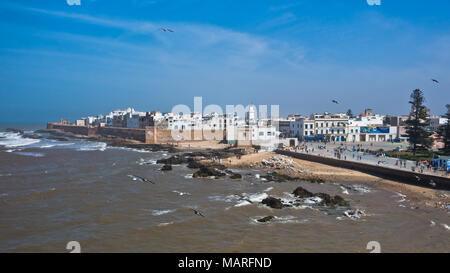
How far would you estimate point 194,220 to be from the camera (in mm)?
13844

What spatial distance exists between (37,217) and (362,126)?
165ft

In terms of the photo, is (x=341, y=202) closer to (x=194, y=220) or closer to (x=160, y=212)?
(x=194, y=220)

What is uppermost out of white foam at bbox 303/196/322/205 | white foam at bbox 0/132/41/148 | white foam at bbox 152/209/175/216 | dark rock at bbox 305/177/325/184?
white foam at bbox 0/132/41/148

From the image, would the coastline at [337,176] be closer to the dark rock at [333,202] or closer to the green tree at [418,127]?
the dark rock at [333,202]

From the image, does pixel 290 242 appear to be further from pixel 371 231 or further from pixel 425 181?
pixel 425 181

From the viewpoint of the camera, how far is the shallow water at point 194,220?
36.8 feet

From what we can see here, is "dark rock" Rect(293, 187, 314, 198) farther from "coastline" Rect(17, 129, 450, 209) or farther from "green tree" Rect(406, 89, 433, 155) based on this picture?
"green tree" Rect(406, 89, 433, 155)

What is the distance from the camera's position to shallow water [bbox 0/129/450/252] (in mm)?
11227

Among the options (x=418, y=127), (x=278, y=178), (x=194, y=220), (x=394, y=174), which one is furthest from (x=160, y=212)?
(x=418, y=127)

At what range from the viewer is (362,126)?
52.9 meters

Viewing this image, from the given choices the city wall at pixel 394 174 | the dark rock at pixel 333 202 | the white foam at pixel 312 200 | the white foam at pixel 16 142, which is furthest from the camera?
the white foam at pixel 16 142

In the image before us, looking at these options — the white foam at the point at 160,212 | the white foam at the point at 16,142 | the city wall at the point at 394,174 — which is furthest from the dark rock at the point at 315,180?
the white foam at the point at 16,142

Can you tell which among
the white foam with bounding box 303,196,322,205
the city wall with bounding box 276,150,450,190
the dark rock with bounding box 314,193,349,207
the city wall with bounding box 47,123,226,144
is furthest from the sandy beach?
the city wall with bounding box 47,123,226,144

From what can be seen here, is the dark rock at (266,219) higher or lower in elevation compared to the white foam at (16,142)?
lower
